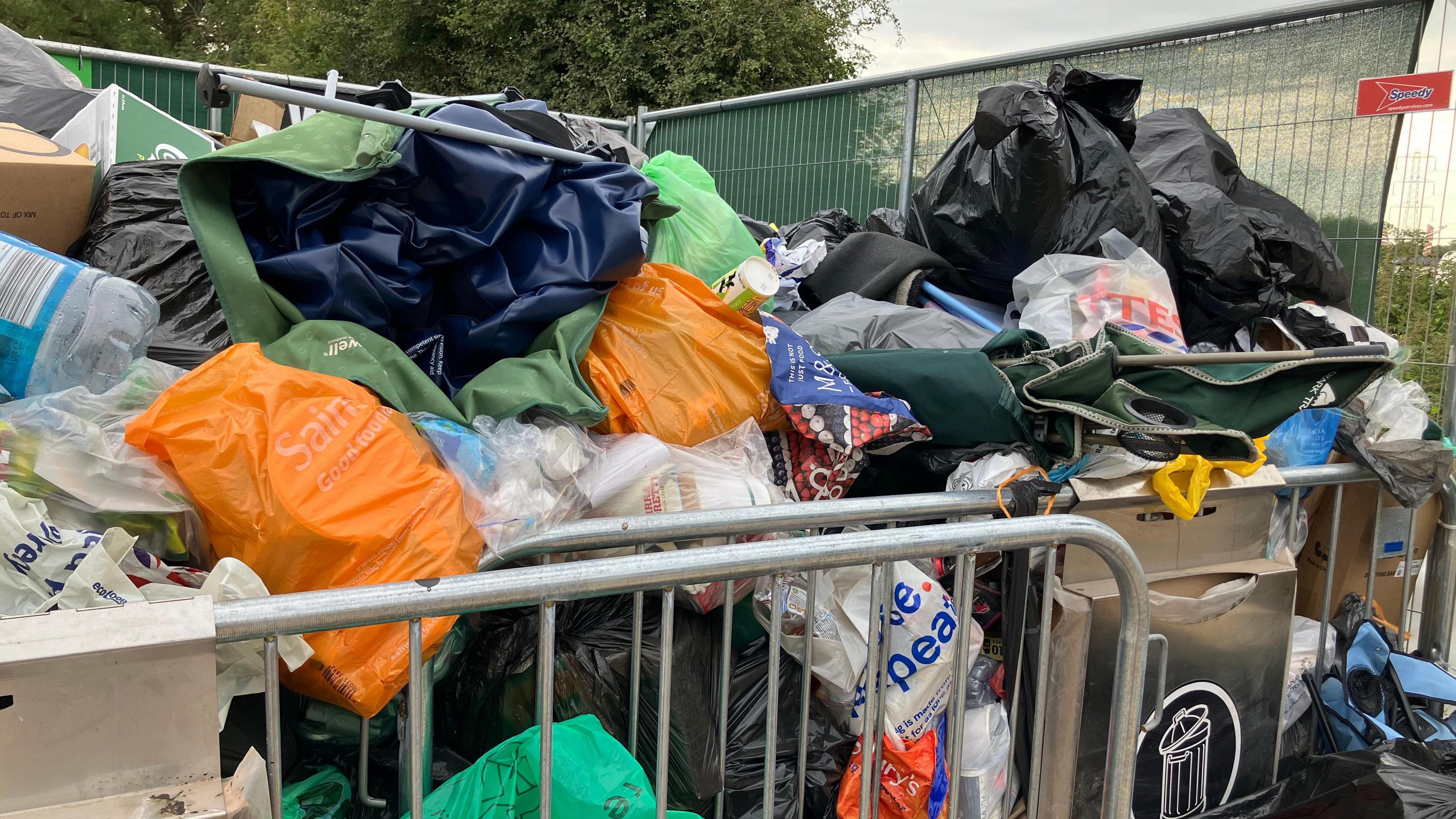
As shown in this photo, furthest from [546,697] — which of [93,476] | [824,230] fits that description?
[824,230]

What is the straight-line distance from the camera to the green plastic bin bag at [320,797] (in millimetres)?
1842

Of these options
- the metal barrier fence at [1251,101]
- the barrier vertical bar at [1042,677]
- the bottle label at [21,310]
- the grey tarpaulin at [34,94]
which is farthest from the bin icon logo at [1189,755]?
the grey tarpaulin at [34,94]

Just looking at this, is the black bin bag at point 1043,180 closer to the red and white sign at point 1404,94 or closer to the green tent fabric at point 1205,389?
the green tent fabric at point 1205,389

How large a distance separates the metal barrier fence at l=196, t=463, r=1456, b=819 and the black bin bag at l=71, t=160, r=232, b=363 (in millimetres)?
1033

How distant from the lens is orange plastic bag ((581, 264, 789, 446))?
2486 millimetres

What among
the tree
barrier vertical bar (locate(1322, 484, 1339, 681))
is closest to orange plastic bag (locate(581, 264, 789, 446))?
barrier vertical bar (locate(1322, 484, 1339, 681))

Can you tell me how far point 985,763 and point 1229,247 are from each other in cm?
199

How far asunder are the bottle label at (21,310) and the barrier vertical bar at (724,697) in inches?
59.1

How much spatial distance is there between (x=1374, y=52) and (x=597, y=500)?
3547mm

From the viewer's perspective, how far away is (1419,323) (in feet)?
11.6

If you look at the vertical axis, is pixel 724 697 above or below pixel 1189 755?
above

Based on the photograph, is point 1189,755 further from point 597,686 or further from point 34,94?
point 34,94

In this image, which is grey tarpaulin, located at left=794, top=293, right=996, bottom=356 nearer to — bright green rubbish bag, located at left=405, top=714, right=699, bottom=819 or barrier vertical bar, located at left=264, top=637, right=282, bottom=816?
bright green rubbish bag, located at left=405, top=714, right=699, bottom=819

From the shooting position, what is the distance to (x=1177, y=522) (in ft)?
8.05
